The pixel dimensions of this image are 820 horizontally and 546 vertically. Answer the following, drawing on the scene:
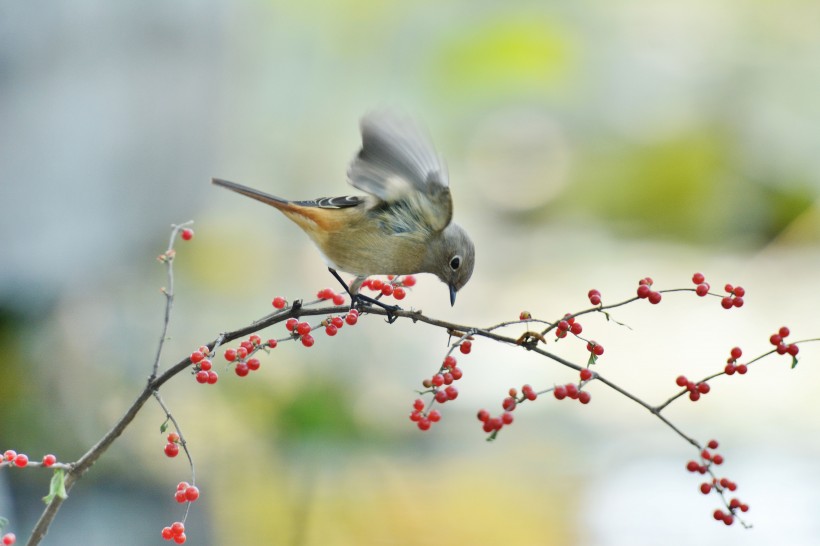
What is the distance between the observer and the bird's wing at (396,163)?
5.10 ft

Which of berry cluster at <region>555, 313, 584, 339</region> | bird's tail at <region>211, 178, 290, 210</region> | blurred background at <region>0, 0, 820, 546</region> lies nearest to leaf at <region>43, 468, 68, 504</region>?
bird's tail at <region>211, 178, 290, 210</region>

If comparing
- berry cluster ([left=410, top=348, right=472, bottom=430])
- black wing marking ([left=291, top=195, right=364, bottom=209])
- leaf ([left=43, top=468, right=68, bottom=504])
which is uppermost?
black wing marking ([left=291, top=195, right=364, bottom=209])

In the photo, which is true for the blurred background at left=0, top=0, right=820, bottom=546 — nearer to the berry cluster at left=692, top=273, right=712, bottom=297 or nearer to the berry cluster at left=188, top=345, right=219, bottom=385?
the berry cluster at left=188, top=345, right=219, bottom=385

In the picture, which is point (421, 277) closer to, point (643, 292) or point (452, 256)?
point (452, 256)

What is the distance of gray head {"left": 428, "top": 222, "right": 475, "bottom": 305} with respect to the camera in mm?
2002

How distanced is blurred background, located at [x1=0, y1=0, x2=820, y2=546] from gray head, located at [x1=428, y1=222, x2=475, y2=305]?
6.17 feet

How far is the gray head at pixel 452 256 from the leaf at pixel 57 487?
106cm

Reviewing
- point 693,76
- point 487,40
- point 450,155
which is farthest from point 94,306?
point 693,76

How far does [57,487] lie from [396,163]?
0.84 meters

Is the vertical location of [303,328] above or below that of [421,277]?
below

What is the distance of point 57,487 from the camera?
1058mm

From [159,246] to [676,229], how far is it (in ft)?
11.7

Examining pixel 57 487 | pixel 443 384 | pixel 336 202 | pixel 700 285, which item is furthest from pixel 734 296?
pixel 57 487

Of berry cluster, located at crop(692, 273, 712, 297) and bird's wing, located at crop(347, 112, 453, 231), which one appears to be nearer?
berry cluster, located at crop(692, 273, 712, 297)
